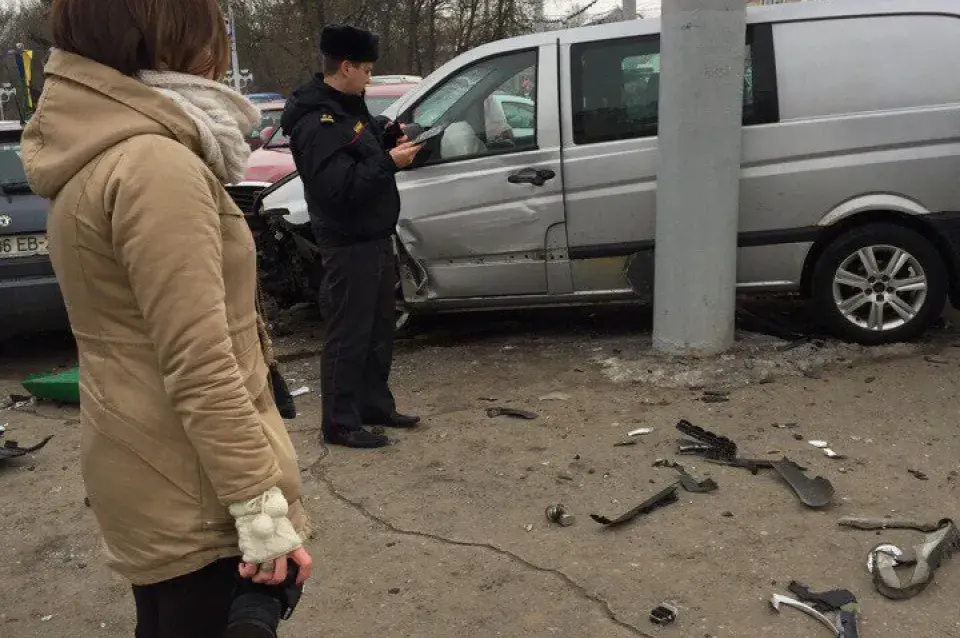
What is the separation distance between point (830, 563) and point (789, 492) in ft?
2.11

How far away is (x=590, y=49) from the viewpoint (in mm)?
6230

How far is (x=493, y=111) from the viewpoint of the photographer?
6.29 metres

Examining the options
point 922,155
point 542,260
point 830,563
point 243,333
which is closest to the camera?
point 243,333

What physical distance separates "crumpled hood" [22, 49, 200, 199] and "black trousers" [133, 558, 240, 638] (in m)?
0.75

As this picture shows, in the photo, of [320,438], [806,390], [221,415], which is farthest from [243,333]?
[806,390]

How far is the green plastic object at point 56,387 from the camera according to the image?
607 centimetres

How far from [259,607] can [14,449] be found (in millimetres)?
3885

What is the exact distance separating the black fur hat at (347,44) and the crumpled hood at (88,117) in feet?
9.72

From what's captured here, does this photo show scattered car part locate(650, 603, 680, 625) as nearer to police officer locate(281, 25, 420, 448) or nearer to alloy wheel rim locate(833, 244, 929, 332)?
police officer locate(281, 25, 420, 448)

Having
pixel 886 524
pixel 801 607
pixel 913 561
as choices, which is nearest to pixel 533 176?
pixel 886 524

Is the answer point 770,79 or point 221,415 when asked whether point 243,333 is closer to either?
point 221,415

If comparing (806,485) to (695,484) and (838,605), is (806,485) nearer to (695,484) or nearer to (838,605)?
(695,484)

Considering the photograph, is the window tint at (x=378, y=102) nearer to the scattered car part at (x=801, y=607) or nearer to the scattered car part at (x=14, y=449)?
the scattered car part at (x=14, y=449)

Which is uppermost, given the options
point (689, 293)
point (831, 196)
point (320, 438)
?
point (831, 196)
